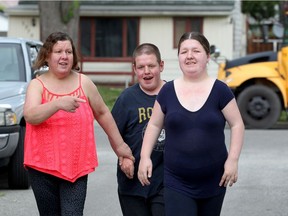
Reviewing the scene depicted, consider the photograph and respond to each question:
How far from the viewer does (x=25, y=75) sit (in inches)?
402

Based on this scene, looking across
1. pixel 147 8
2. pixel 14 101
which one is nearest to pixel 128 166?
pixel 14 101

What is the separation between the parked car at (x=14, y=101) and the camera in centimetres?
908

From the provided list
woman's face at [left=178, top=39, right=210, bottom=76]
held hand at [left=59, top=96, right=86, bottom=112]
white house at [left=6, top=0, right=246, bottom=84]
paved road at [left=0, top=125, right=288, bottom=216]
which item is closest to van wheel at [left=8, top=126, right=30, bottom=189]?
paved road at [left=0, top=125, right=288, bottom=216]

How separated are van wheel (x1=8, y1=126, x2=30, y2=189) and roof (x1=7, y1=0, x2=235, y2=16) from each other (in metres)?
21.4

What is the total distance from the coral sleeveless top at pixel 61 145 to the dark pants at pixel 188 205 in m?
0.63

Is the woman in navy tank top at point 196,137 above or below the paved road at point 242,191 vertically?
above

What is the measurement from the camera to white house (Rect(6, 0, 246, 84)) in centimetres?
3059

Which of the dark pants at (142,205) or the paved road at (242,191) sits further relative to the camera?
the paved road at (242,191)

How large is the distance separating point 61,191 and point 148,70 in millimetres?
980

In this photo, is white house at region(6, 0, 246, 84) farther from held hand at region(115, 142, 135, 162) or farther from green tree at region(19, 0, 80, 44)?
held hand at region(115, 142, 135, 162)

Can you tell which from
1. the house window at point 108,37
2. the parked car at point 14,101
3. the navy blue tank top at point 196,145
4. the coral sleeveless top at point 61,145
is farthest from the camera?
the house window at point 108,37

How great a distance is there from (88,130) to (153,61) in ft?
2.12

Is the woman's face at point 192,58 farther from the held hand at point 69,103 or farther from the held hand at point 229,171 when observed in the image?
the held hand at point 69,103

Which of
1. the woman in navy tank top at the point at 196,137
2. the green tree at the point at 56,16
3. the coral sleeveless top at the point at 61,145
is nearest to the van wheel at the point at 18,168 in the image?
the coral sleeveless top at the point at 61,145
